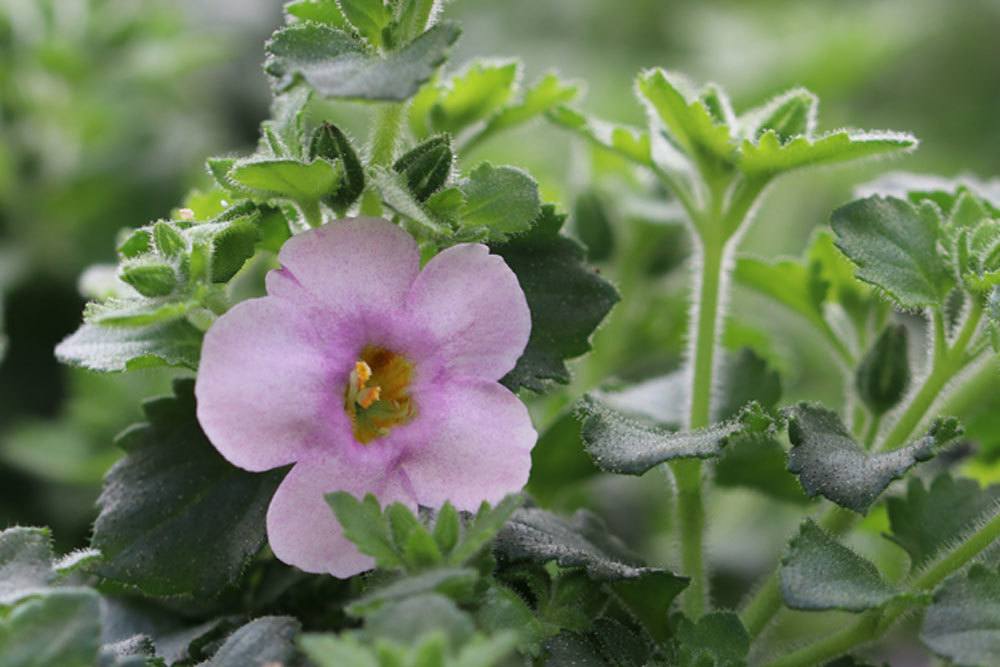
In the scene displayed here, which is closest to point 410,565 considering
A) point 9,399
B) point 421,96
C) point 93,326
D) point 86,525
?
point 93,326

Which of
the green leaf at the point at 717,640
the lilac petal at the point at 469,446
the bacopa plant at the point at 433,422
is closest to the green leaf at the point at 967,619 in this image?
the bacopa plant at the point at 433,422

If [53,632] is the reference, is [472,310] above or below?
above

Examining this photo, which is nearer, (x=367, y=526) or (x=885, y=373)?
(x=367, y=526)

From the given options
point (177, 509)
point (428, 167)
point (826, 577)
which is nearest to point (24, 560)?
point (177, 509)

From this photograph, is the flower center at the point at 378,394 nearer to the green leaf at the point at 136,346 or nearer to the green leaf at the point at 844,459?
the green leaf at the point at 136,346

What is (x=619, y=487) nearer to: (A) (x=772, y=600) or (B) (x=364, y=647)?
(A) (x=772, y=600)

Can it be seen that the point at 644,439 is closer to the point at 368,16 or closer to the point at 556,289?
the point at 556,289
